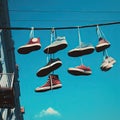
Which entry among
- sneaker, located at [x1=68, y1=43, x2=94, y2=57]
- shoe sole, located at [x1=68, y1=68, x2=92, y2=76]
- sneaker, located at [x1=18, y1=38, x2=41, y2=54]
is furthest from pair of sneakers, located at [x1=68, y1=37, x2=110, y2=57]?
sneaker, located at [x1=18, y1=38, x2=41, y2=54]

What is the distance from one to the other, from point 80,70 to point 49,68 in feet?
3.15

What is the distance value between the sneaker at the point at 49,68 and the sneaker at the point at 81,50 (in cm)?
57

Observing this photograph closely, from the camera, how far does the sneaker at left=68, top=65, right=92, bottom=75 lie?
13227 millimetres

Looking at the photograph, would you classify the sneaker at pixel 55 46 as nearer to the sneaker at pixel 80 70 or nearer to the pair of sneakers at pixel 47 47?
the pair of sneakers at pixel 47 47

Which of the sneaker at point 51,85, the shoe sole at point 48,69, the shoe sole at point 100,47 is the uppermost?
the shoe sole at point 100,47

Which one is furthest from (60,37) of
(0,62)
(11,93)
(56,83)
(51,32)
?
(0,62)

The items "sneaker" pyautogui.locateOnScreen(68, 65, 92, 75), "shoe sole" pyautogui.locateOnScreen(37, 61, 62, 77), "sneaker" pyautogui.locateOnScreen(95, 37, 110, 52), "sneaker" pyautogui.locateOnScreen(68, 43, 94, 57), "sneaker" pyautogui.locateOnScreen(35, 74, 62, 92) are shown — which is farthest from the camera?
"sneaker" pyautogui.locateOnScreen(35, 74, 62, 92)

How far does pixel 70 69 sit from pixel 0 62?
11.8 m

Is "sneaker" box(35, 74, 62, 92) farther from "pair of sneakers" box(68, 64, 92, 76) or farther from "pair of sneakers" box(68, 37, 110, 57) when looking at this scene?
"pair of sneakers" box(68, 37, 110, 57)

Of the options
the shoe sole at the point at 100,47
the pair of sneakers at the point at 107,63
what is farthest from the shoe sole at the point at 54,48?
the pair of sneakers at the point at 107,63

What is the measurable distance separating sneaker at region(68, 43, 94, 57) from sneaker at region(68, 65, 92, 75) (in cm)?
57

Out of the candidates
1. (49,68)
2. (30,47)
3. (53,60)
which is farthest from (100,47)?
(30,47)

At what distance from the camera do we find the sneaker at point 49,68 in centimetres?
1312

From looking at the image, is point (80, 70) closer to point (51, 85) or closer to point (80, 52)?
point (80, 52)
